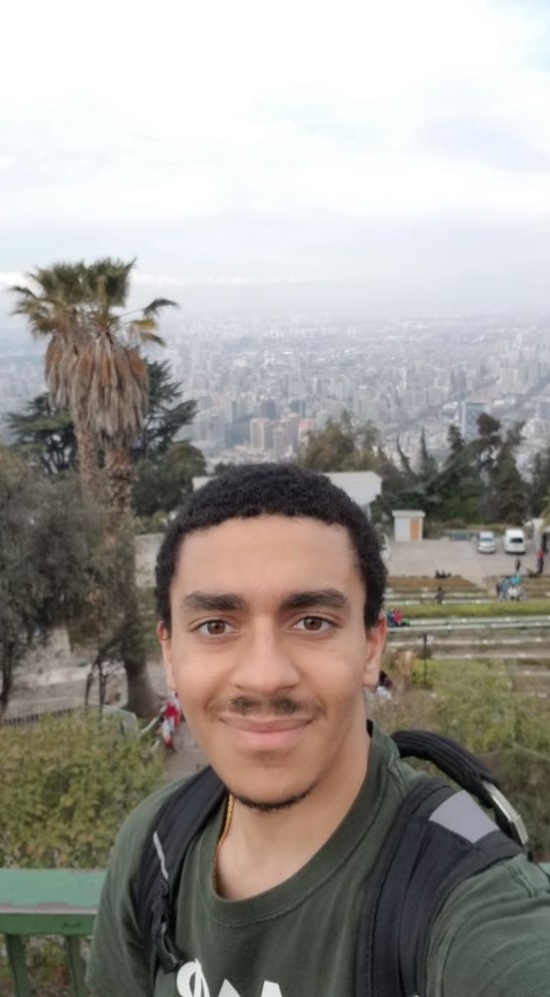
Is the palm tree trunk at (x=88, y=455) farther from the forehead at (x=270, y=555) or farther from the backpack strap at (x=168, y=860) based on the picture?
the forehead at (x=270, y=555)

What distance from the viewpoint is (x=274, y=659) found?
119 centimetres

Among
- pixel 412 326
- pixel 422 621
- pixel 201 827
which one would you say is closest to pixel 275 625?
pixel 201 827

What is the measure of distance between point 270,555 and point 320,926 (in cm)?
51

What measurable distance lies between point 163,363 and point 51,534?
88.3 feet

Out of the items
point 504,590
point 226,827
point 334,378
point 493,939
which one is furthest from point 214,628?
point 334,378

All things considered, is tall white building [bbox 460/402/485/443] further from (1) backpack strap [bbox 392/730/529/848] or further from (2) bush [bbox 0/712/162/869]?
(1) backpack strap [bbox 392/730/529/848]

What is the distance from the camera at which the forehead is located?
48.3 inches

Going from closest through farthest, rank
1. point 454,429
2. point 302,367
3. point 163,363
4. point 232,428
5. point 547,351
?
point 163,363, point 454,429, point 232,428, point 302,367, point 547,351

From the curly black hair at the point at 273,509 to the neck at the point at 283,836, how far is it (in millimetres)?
258

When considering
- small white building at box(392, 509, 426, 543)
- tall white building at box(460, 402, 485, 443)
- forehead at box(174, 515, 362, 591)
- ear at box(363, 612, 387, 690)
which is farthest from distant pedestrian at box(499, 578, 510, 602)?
tall white building at box(460, 402, 485, 443)

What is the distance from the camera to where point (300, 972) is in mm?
1130

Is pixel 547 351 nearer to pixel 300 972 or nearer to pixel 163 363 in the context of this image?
pixel 163 363

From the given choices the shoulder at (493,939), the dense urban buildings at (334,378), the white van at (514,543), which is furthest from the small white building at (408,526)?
the shoulder at (493,939)

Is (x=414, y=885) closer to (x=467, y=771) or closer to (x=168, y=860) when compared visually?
(x=467, y=771)
